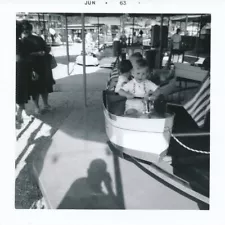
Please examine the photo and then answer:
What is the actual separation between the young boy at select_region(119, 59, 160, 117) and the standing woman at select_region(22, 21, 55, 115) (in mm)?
728

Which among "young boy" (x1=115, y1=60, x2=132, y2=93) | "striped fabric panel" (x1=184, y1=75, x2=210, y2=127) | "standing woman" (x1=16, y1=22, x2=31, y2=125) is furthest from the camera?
"standing woman" (x1=16, y1=22, x2=31, y2=125)

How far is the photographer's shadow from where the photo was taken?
803 millimetres

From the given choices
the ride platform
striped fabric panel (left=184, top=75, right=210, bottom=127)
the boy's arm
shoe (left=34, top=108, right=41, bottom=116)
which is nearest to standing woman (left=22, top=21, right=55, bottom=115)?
shoe (left=34, top=108, right=41, bottom=116)

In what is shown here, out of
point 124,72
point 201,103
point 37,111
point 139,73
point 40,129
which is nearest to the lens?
point 201,103

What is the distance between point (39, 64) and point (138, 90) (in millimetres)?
835

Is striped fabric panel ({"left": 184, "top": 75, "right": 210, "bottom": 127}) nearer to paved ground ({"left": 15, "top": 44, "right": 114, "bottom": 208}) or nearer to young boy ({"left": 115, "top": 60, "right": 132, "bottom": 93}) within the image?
young boy ({"left": 115, "top": 60, "right": 132, "bottom": 93})

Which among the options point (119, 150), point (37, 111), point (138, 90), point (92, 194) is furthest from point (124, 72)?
point (37, 111)

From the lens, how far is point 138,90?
1080 millimetres

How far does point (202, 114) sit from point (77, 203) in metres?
0.50

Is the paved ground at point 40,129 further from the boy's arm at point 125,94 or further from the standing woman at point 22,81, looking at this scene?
the boy's arm at point 125,94

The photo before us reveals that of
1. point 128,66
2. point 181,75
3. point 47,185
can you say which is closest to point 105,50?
point 181,75

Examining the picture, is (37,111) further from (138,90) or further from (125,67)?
(138,90)

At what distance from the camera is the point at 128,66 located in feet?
4.06
